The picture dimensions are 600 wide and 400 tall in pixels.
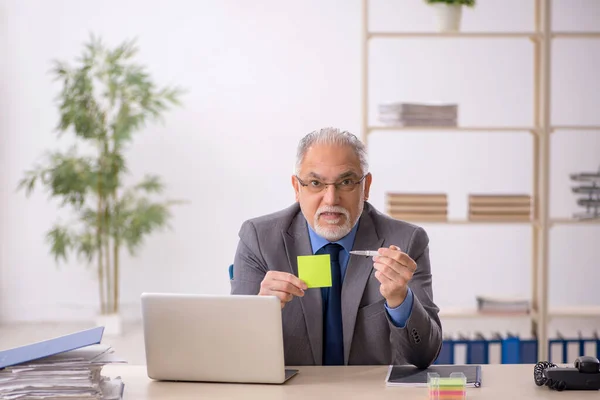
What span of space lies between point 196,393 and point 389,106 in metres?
2.50

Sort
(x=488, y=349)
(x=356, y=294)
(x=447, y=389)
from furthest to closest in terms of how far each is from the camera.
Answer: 1. (x=488, y=349)
2. (x=356, y=294)
3. (x=447, y=389)

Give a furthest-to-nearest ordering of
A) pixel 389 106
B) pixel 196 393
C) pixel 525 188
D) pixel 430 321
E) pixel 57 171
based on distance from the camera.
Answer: pixel 525 188
pixel 57 171
pixel 389 106
pixel 430 321
pixel 196 393

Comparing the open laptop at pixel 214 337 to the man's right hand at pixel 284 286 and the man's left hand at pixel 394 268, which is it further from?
the man's left hand at pixel 394 268

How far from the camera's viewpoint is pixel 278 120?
5715 mm

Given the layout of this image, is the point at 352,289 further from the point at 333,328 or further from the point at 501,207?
the point at 501,207

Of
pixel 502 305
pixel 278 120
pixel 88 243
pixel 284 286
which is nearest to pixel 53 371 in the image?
pixel 284 286

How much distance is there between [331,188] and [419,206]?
5.99 ft

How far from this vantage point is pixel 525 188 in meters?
5.62

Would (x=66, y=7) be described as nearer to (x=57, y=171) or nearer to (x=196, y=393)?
(x=57, y=171)

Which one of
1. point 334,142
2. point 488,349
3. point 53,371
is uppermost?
point 334,142

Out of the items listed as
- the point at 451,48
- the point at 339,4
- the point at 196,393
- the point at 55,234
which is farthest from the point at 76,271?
the point at 196,393

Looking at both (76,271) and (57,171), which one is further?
(76,271)

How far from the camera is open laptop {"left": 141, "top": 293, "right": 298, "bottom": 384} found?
185 centimetres

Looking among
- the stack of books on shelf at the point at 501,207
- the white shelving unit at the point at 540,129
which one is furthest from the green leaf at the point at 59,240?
the stack of books on shelf at the point at 501,207
